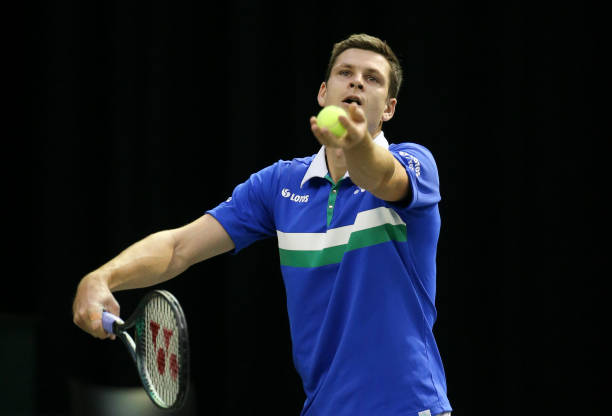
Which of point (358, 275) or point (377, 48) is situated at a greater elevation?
point (377, 48)

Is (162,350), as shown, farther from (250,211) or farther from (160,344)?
(250,211)

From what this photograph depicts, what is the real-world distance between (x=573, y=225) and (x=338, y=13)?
1.29 metres

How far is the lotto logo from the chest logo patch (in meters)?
0.46

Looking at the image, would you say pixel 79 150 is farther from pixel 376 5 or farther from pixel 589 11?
pixel 589 11

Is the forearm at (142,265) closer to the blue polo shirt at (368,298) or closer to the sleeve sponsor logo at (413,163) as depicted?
the blue polo shirt at (368,298)

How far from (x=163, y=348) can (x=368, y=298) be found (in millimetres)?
495

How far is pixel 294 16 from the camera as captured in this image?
3.66 metres

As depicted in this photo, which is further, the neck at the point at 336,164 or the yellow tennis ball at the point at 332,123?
the neck at the point at 336,164

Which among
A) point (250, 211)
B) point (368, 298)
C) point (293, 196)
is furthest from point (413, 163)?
point (250, 211)

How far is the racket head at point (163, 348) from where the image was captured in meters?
1.84

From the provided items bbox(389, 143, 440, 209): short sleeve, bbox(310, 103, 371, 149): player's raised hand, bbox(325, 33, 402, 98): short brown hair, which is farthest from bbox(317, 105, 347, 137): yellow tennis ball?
bbox(325, 33, 402, 98): short brown hair

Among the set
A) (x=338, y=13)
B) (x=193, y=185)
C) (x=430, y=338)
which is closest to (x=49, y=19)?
(x=193, y=185)

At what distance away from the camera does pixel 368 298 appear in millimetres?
1924

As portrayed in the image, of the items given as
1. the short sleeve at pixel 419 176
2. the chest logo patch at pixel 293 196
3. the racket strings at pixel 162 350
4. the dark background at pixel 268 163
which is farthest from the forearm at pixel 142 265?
the dark background at pixel 268 163
